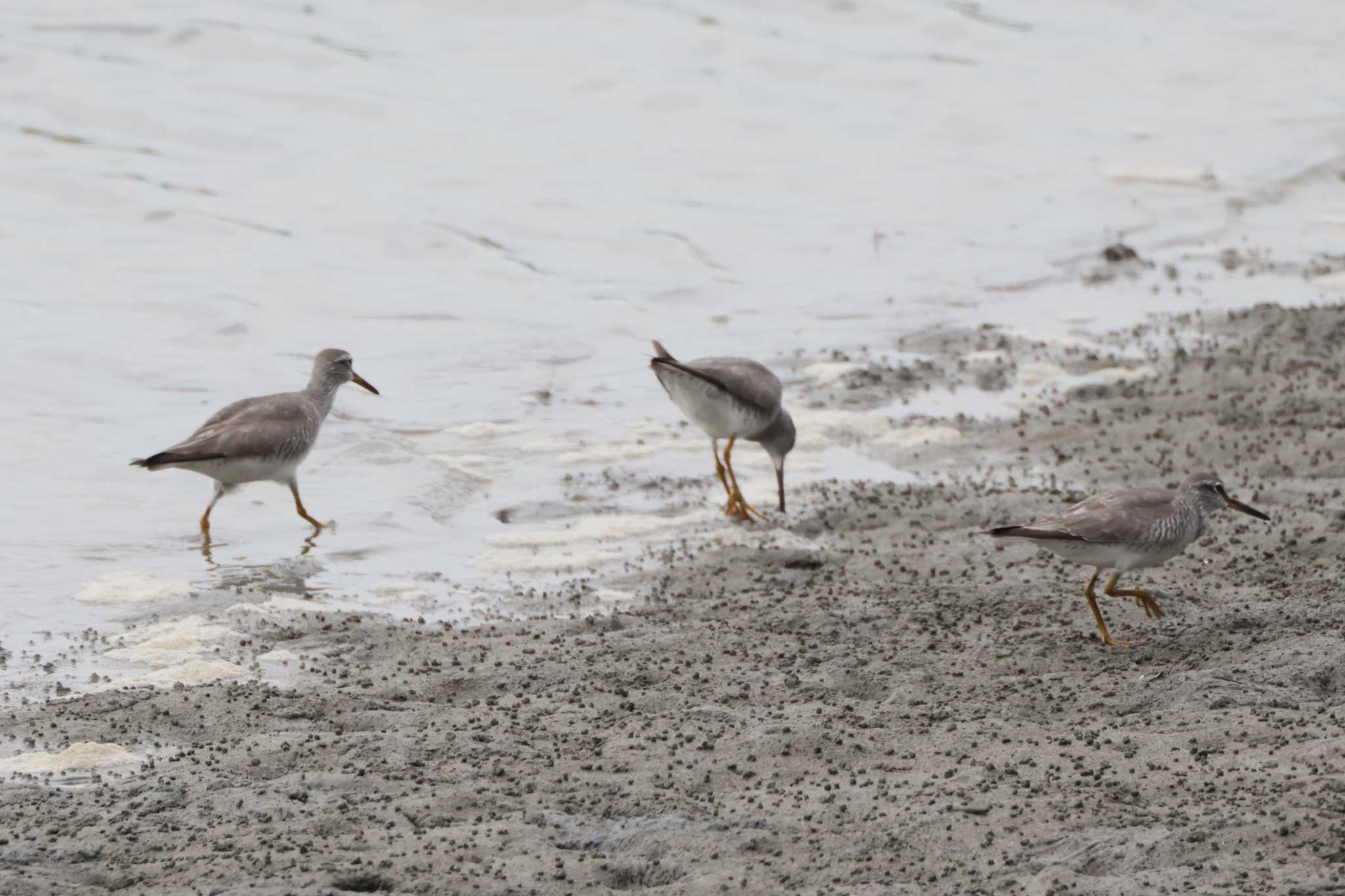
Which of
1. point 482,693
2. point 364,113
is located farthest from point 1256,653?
point 364,113

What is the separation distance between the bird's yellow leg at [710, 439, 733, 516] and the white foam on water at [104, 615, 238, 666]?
10.7 feet

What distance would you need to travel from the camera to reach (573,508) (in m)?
9.80

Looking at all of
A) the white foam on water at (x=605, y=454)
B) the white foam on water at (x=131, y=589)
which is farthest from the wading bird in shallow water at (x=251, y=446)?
the white foam on water at (x=605, y=454)

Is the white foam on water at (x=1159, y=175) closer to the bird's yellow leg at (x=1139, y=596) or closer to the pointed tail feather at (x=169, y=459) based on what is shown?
the bird's yellow leg at (x=1139, y=596)

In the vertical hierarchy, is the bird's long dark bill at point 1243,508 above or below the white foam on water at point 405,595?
above

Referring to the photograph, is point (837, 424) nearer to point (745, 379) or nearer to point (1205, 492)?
point (745, 379)

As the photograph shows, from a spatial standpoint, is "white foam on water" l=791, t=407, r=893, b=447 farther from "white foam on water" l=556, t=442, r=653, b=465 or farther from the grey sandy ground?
the grey sandy ground

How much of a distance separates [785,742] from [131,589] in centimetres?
387

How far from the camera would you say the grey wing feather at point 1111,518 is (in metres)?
7.55

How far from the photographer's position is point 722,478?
9969 millimetres

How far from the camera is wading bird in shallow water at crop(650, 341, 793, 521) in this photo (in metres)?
9.97

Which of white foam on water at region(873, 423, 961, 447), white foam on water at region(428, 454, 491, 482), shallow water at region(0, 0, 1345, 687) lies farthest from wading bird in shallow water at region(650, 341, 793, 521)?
white foam on water at region(428, 454, 491, 482)

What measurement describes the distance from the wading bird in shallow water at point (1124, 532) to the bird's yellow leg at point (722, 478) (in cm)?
237

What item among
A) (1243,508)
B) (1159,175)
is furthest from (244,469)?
(1159,175)
